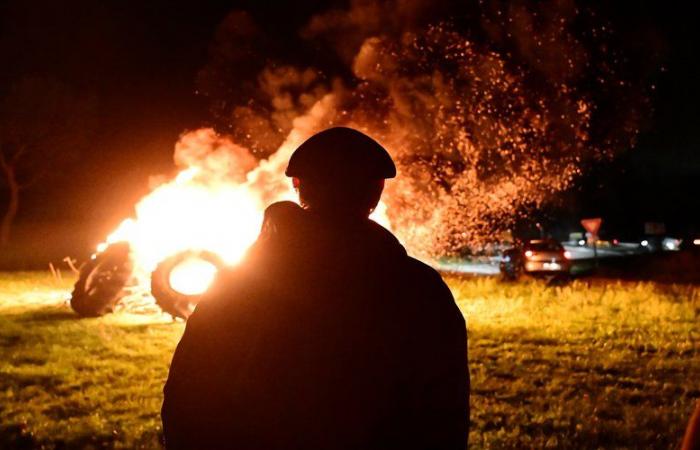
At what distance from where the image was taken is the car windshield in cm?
2295

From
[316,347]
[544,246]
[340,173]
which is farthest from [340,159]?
[544,246]

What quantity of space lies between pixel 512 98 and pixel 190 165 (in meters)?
6.45

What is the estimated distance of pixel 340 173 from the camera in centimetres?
204

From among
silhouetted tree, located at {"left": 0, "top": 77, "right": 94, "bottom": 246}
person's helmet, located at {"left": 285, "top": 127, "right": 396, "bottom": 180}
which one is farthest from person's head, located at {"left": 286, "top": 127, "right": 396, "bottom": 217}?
silhouetted tree, located at {"left": 0, "top": 77, "right": 94, "bottom": 246}

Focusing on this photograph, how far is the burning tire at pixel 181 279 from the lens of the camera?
1034cm

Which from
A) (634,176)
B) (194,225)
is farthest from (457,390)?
(634,176)

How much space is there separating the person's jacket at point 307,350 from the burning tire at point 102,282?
33.8 ft

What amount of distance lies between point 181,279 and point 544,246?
1590cm

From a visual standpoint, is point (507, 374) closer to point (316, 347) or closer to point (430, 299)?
point (430, 299)

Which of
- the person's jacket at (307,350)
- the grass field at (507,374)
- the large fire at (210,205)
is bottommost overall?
the grass field at (507,374)

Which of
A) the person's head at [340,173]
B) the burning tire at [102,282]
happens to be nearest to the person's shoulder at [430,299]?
the person's head at [340,173]

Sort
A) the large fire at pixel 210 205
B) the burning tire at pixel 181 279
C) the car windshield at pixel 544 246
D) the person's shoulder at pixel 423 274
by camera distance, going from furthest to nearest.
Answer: the car windshield at pixel 544 246, the large fire at pixel 210 205, the burning tire at pixel 181 279, the person's shoulder at pixel 423 274

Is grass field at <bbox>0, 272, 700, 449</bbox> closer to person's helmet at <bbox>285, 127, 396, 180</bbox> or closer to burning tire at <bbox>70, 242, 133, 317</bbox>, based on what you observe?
burning tire at <bbox>70, 242, 133, 317</bbox>

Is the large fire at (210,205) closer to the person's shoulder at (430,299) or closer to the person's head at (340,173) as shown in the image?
the person's head at (340,173)
